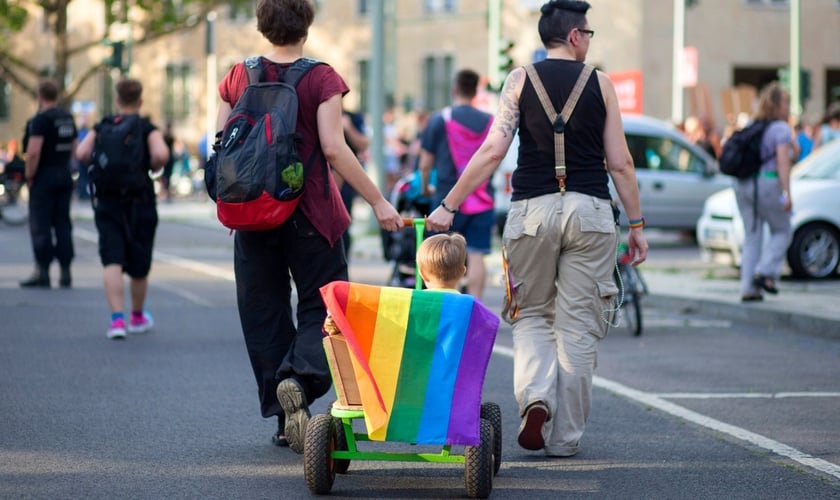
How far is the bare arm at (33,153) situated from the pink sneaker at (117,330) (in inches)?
147

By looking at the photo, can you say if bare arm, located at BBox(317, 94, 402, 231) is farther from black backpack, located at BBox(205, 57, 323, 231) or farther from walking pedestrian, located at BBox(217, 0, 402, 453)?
black backpack, located at BBox(205, 57, 323, 231)

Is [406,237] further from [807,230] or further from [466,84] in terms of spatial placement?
[807,230]

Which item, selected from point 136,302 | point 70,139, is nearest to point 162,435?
point 136,302

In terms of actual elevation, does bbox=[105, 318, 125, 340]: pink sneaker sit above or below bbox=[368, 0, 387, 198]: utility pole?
below

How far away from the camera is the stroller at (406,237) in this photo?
12211mm

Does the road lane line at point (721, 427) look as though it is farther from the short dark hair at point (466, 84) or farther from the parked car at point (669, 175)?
the parked car at point (669, 175)

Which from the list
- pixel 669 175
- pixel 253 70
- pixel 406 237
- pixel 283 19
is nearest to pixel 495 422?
pixel 253 70

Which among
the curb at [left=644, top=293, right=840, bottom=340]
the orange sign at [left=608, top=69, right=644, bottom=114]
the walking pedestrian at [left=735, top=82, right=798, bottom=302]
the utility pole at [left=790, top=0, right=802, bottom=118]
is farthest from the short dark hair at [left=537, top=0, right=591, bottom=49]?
the utility pole at [left=790, top=0, right=802, bottom=118]

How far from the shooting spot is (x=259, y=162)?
5832 millimetres

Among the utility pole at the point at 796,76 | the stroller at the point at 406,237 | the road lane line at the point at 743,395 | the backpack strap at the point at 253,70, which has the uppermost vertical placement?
the utility pole at the point at 796,76

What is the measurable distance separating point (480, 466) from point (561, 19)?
6.93ft

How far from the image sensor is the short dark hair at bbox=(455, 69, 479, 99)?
11.4 m

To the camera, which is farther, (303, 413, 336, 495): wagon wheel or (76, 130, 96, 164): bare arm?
(76, 130, 96, 164): bare arm

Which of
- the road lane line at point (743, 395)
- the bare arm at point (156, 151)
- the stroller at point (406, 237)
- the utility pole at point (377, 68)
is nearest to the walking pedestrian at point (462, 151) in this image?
the stroller at point (406, 237)
